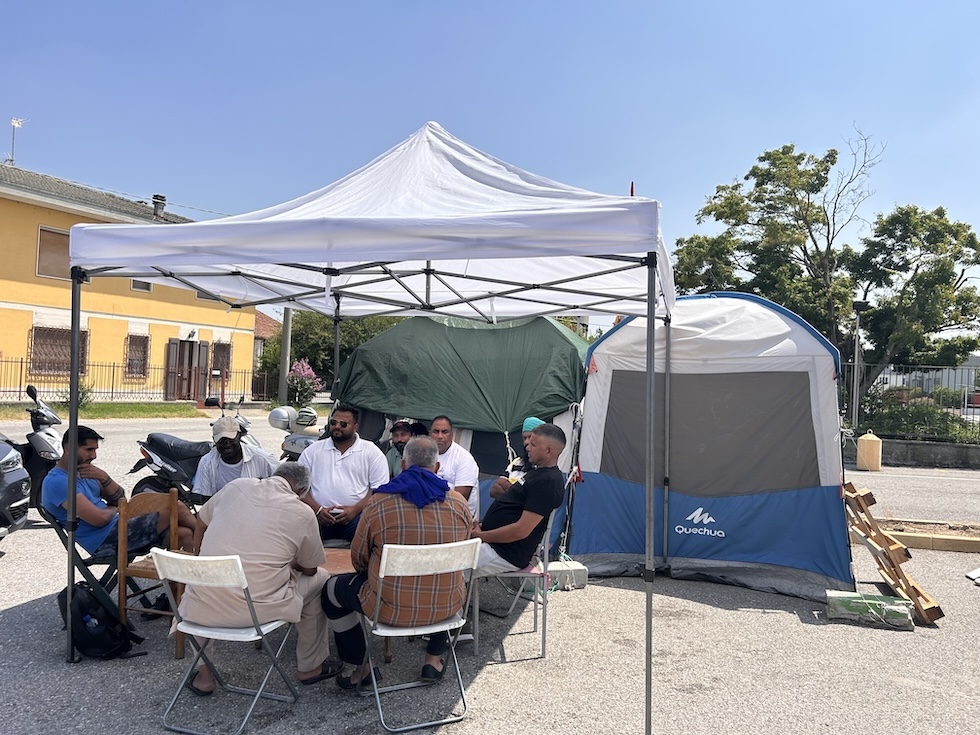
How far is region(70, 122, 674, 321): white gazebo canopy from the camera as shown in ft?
12.0

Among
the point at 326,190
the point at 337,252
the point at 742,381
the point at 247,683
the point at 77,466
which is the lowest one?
the point at 247,683

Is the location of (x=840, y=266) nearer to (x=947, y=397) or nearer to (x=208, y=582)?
(x=947, y=397)

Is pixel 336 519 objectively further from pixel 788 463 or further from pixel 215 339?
pixel 215 339

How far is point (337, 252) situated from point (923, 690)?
3.82 m

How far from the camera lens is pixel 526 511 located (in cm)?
441

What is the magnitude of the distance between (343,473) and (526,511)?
1.65 m

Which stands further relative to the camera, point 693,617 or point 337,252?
point 693,617

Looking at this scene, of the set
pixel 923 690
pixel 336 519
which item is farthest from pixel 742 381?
pixel 336 519

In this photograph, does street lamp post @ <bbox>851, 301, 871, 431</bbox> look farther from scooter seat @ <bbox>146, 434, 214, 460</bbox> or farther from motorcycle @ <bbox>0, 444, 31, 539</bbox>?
motorcycle @ <bbox>0, 444, 31, 539</bbox>

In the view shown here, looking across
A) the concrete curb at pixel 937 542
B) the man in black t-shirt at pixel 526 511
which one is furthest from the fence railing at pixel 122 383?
the concrete curb at pixel 937 542

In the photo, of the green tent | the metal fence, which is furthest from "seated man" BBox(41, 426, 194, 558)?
the metal fence

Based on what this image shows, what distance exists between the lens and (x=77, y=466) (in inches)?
179

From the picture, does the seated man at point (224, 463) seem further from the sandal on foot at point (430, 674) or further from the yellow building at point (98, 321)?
the yellow building at point (98, 321)

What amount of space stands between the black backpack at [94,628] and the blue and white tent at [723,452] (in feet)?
11.4
